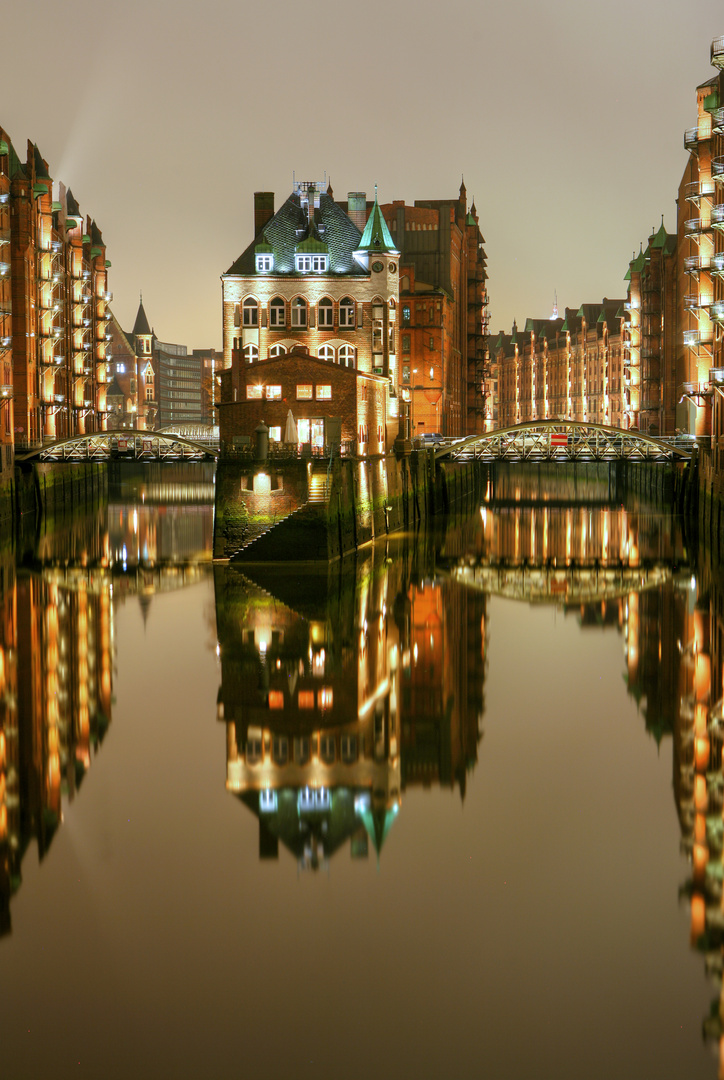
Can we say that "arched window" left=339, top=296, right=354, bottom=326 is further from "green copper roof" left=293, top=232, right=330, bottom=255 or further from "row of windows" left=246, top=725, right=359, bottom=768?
"row of windows" left=246, top=725, right=359, bottom=768

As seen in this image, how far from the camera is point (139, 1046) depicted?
993 cm

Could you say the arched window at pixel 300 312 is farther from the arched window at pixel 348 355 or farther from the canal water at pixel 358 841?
the canal water at pixel 358 841

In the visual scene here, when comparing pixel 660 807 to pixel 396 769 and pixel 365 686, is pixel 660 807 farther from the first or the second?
pixel 365 686

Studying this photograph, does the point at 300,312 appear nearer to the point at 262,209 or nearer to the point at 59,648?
the point at 262,209

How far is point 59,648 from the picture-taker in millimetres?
25141

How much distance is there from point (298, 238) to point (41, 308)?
16.0 metres

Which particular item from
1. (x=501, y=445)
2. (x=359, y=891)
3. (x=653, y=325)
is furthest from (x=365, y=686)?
(x=653, y=325)

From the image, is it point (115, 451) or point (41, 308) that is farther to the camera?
point (41, 308)

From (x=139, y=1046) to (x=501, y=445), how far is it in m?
46.8

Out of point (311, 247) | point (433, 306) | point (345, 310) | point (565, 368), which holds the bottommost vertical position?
point (345, 310)

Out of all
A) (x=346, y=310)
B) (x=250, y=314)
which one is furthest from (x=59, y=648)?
(x=346, y=310)

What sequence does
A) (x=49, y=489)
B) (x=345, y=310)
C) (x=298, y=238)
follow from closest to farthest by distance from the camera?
(x=345, y=310)
(x=298, y=238)
(x=49, y=489)

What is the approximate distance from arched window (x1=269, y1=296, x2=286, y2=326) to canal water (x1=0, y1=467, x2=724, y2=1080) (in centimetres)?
2510

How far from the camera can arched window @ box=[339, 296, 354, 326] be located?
52.7m
